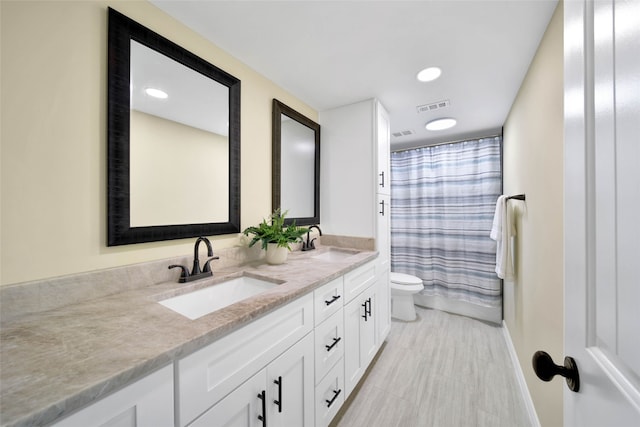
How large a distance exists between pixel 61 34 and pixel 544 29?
2140 millimetres

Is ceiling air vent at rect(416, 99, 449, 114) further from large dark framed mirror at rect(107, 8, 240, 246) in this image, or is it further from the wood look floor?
the wood look floor

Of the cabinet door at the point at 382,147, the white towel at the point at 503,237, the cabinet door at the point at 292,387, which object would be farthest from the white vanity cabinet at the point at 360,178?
the cabinet door at the point at 292,387

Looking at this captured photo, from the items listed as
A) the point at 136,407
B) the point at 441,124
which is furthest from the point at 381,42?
the point at 136,407

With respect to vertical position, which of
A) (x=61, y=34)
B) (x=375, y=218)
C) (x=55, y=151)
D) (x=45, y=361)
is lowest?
(x=45, y=361)

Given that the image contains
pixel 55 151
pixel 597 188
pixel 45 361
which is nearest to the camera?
pixel 597 188

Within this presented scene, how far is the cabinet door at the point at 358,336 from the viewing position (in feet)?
4.83

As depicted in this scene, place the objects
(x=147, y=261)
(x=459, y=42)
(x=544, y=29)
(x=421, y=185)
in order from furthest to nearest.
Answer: (x=421, y=185), (x=459, y=42), (x=544, y=29), (x=147, y=261)

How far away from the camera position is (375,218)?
6.63 ft

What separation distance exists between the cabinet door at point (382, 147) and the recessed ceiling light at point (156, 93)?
153 cm

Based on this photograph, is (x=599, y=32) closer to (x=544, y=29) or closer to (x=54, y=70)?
(x=544, y=29)

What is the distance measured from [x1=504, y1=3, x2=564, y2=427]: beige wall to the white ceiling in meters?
0.15

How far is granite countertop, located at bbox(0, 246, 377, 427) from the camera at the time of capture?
17.4 inches

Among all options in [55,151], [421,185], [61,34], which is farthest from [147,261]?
[421,185]

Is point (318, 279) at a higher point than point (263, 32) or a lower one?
lower
